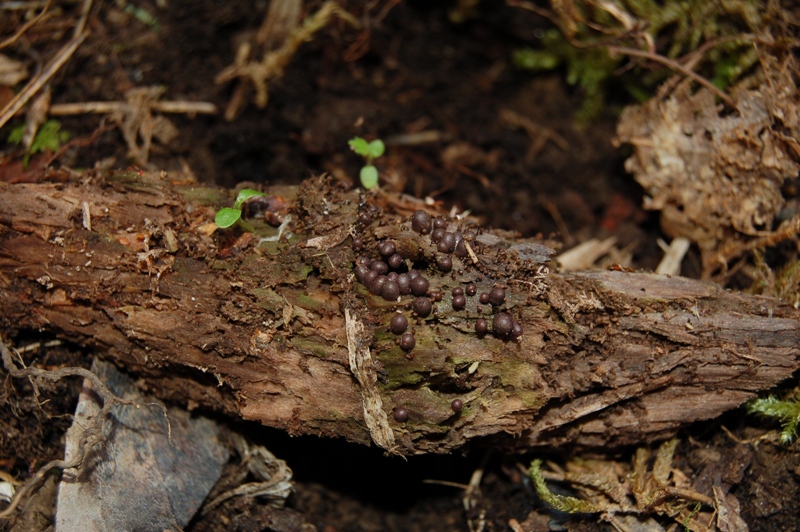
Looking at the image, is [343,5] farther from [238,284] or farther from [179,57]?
[238,284]

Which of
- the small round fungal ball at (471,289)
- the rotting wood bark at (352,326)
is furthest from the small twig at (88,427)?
the small round fungal ball at (471,289)

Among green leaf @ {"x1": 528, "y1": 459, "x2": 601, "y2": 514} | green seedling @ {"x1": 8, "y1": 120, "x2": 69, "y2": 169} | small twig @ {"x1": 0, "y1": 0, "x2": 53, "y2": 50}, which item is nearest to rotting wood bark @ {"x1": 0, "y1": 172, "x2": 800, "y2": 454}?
green leaf @ {"x1": 528, "y1": 459, "x2": 601, "y2": 514}

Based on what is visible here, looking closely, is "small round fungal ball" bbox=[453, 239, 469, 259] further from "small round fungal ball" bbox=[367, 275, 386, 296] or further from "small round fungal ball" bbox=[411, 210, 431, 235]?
"small round fungal ball" bbox=[367, 275, 386, 296]

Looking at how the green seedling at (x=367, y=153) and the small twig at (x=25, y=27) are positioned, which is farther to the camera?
the small twig at (x=25, y=27)

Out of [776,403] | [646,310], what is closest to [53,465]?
[646,310]

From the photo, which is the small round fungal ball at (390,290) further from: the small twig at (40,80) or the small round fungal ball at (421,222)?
the small twig at (40,80)
